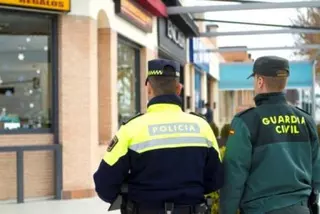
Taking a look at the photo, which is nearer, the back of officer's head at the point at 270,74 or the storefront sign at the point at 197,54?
the back of officer's head at the point at 270,74

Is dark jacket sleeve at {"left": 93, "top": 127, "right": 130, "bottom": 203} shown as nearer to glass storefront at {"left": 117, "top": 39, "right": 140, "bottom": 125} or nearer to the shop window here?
the shop window

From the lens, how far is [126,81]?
13.2 m

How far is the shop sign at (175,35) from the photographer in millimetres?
16673

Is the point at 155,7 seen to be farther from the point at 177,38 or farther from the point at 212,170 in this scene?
the point at 212,170

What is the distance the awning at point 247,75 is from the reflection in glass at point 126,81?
14.9 m

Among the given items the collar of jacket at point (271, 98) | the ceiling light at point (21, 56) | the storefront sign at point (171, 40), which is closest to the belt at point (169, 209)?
the collar of jacket at point (271, 98)

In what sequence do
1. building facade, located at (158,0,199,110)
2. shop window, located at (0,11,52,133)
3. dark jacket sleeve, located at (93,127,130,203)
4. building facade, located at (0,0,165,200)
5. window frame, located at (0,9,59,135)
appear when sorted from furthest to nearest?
building facade, located at (158,0,199,110) → window frame, located at (0,9,59,135) → shop window, located at (0,11,52,133) → building facade, located at (0,0,165,200) → dark jacket sleeve, located at (93,127,130,203)

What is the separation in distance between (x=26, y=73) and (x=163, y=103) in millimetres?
6890

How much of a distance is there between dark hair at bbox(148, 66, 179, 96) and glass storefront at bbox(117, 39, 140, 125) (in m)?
8.94

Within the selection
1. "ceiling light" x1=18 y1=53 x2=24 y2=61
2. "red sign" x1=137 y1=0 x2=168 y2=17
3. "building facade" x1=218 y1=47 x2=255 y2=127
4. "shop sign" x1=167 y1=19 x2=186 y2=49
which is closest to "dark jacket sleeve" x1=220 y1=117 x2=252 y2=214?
"ceiling light" x1=18 y1=53 x2=24 y2=61

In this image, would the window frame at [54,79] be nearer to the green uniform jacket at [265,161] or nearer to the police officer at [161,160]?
the police officer at [161,160]

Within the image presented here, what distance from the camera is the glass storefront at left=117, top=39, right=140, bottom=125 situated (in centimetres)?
1263

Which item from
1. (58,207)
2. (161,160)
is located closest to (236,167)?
(161,160)

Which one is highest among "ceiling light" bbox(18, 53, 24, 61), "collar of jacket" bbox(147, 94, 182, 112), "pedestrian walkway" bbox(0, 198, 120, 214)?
"ceiling light" bbox(18, 53, 24, 61)
